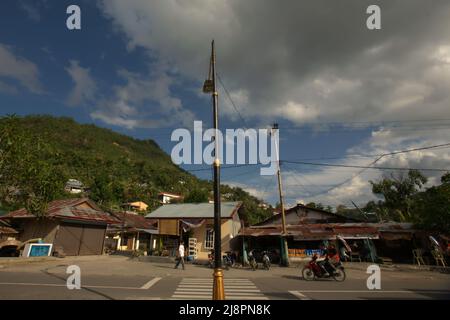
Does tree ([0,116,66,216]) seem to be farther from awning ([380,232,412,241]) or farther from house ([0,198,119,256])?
awning ([380,232,412,241])

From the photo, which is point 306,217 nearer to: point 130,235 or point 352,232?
point 352,232

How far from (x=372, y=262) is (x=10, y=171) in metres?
25.5

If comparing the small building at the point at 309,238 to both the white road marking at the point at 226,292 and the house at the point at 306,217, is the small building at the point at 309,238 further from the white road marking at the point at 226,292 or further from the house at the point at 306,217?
the white road marking at the point at 226,292

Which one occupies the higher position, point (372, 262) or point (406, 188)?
point (406, 188)

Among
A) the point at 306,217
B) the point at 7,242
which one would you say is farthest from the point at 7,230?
the point at 306,217

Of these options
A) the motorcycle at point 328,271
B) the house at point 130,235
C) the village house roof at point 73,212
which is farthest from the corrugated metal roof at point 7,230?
the motorcycle at point 328,271

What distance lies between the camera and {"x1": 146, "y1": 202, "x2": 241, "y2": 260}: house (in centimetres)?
2578

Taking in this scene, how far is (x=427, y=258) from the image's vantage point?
22.2 m

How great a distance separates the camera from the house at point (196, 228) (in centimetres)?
2578

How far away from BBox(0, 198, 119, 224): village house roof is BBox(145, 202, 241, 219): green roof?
15.6ft

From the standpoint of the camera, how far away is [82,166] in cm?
8119

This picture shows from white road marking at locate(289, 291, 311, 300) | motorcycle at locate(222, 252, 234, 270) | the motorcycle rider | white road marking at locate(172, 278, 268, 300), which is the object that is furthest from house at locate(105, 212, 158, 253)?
white road marking at locate(289, 291, 311, 300)
